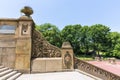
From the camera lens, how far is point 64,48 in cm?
907

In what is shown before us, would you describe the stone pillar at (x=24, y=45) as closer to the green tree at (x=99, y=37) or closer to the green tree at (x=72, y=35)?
the green tree at (x=72, y=35)

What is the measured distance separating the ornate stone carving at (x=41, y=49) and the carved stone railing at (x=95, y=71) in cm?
149

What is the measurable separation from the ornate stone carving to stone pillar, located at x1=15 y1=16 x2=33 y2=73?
42cm

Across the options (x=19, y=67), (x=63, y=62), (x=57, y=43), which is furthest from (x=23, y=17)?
(x=57, y=43)

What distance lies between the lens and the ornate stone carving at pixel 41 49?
9.09m

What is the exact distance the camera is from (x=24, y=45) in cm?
878

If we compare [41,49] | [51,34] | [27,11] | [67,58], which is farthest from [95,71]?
[51,34]

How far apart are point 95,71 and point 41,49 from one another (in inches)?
145

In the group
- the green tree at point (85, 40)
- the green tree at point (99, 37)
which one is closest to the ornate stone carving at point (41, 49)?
the green tree at point (85, 40)

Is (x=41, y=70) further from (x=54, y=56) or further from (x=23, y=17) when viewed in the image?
(x=23, y=17)

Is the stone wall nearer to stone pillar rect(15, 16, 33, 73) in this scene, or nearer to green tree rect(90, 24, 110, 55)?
stone pillar rect(15, 16, 33, 73)

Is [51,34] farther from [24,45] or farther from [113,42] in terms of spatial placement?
[24,45]

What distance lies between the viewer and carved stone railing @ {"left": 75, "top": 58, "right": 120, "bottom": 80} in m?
8.34

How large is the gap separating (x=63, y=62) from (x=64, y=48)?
90cm
